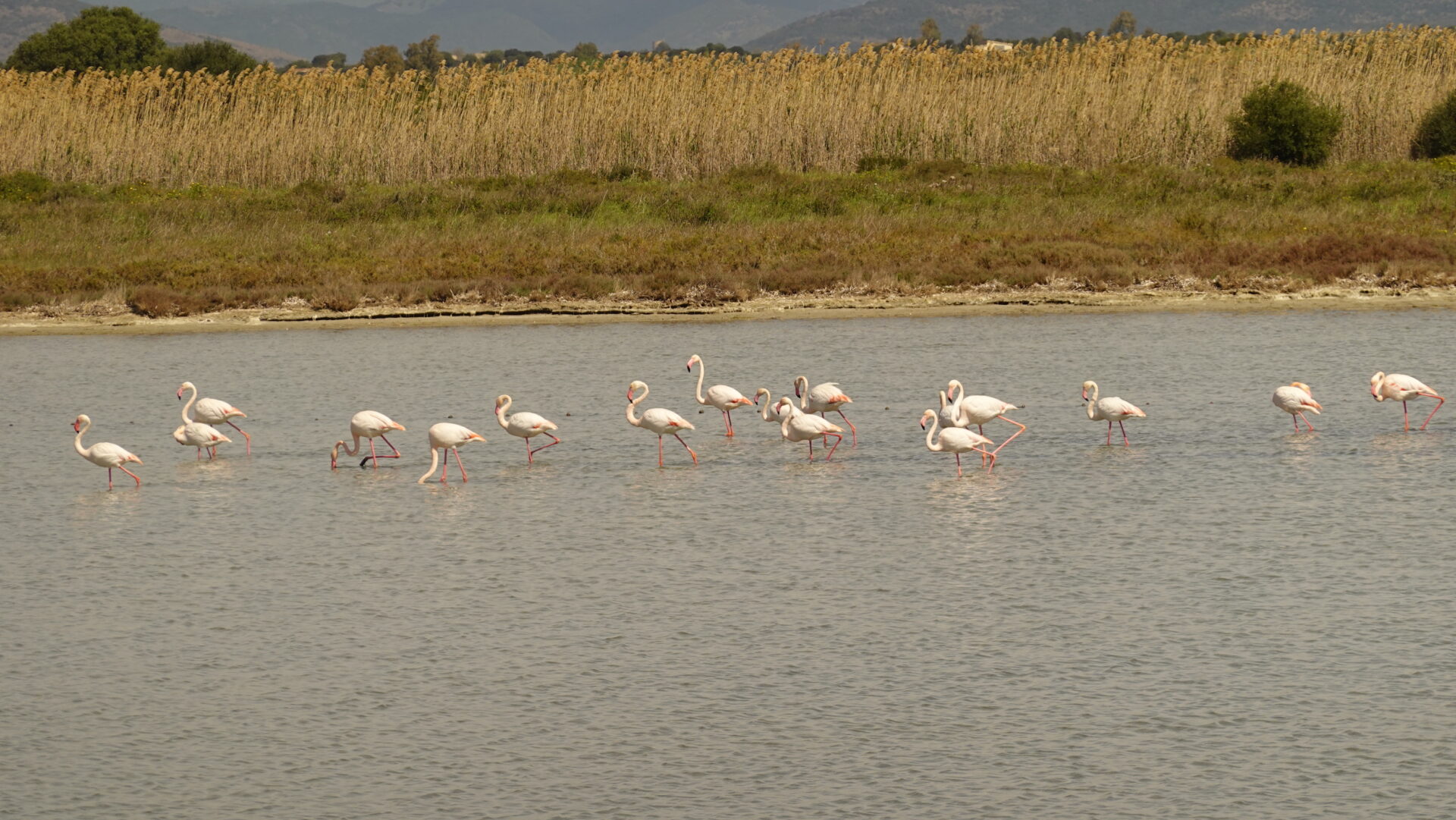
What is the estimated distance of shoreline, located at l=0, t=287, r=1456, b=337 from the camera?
23.4 metres

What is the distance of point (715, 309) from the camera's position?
24.0m

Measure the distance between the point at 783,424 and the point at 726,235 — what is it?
14.0 m

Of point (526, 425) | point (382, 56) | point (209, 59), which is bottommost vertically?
point (526, 425)

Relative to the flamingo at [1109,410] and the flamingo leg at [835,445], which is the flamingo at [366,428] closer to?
the flamingo leg at [835,445]

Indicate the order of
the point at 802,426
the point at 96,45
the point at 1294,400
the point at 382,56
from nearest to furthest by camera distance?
the point at 802,426
the point at 1294,400
the point at 96,45
the point at 382,56

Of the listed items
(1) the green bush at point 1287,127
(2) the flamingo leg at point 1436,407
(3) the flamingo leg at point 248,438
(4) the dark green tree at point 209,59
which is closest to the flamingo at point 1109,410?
(2) the flamingo leg at point 1436,407

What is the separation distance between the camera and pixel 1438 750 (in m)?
7.20

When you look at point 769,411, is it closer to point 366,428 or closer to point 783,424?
point 783,424

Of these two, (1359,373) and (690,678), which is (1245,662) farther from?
(1359,373)

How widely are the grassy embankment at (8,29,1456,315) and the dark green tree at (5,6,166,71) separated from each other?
798 inches

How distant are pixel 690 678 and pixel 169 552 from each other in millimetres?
Answer: 4480

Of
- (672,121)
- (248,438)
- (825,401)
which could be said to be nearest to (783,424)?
(825,401)

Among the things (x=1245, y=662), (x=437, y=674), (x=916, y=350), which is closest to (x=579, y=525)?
(x=437, y=674)

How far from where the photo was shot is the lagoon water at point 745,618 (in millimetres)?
7148
